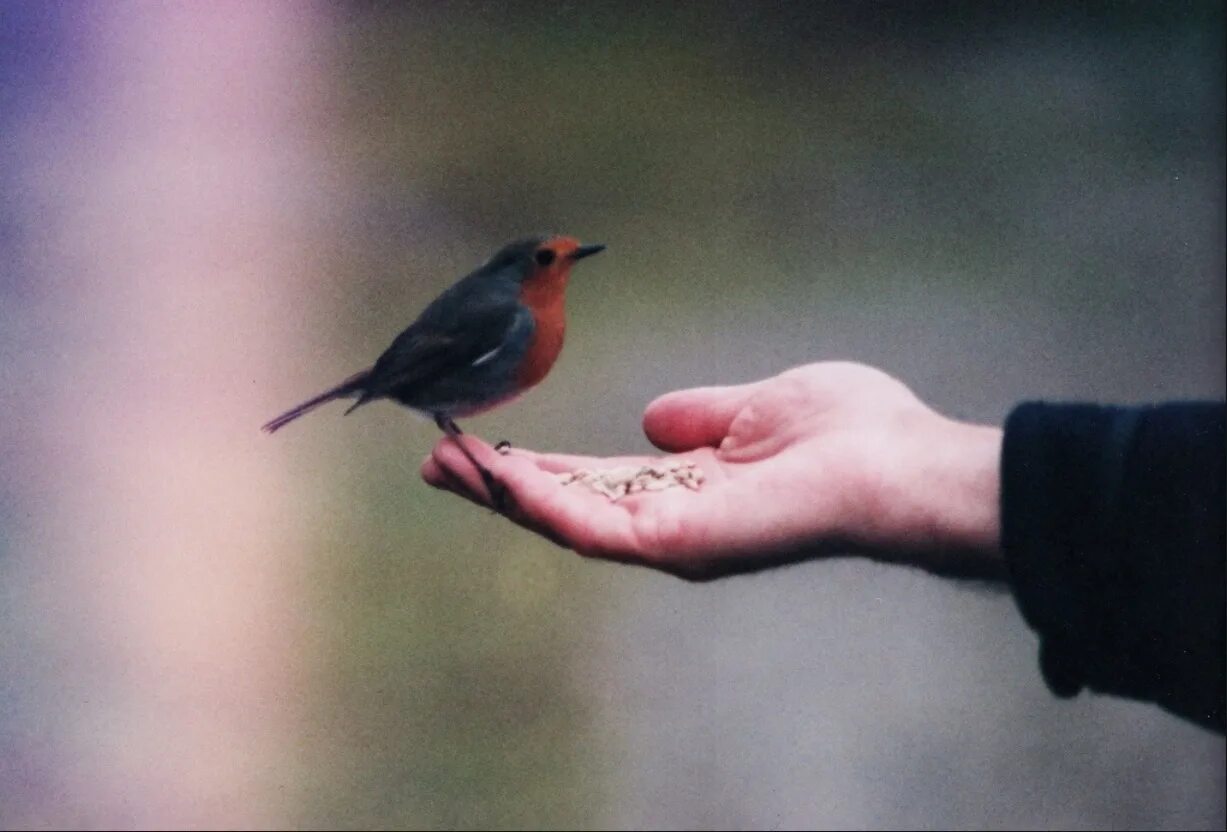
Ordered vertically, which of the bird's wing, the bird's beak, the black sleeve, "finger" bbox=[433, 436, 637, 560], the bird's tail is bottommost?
the black sleeve

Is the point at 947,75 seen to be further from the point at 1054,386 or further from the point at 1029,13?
the point at 1054,386

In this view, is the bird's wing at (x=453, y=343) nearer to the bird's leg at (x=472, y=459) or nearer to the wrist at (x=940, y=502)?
the bird's leg at (x=472, y=459)

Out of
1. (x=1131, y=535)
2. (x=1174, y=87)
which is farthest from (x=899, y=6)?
(x=1131, y=535)

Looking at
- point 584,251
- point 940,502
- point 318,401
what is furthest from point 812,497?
point 318,401

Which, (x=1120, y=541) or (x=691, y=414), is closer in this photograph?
(x=1120, y=541)

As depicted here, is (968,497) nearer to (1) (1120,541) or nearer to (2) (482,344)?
(1) (1120,541)

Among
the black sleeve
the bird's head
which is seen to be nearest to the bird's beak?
the bird's head

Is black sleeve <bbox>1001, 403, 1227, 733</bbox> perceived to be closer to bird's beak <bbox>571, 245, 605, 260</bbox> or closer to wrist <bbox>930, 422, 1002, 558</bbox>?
wrist <bbox>930, 422, 1002, 558</bbox>
